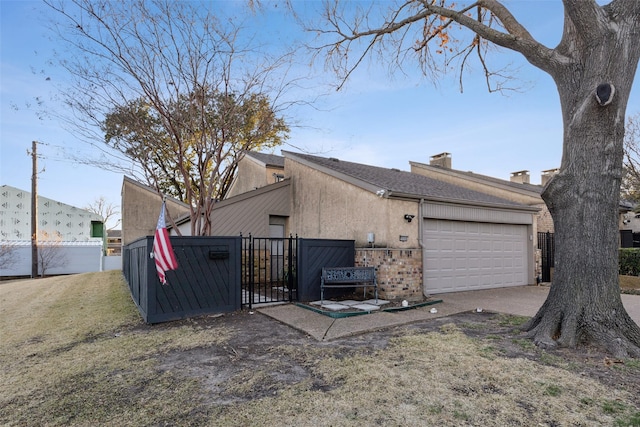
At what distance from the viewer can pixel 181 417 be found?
308 cm

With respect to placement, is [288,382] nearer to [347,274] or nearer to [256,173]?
[347,274]

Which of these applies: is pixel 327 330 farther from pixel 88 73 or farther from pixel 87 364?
pixel 88 73

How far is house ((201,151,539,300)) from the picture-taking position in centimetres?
886

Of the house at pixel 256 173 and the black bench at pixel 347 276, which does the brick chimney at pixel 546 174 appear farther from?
the black bench at pixel 347 276

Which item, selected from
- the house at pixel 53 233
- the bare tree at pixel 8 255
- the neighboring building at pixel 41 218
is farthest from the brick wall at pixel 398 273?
the neighboring building at pixel 41 218

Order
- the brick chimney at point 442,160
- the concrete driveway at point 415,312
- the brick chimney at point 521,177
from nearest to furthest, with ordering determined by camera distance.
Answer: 1. the concrete driveway at point 415,312
2. the brick chimney at point 442,160
3. the brick chimney at point 521,177

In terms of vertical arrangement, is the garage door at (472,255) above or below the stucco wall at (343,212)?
below

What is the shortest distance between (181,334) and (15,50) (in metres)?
8.48

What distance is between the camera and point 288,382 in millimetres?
3805

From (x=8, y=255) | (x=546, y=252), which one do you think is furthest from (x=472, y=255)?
(x=8, y=255)

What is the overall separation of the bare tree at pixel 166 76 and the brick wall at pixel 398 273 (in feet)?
18.3

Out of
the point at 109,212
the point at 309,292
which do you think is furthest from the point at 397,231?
the point at 109,212

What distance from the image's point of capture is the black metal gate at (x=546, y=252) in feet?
44.7

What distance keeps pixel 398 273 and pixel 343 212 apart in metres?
2.45
